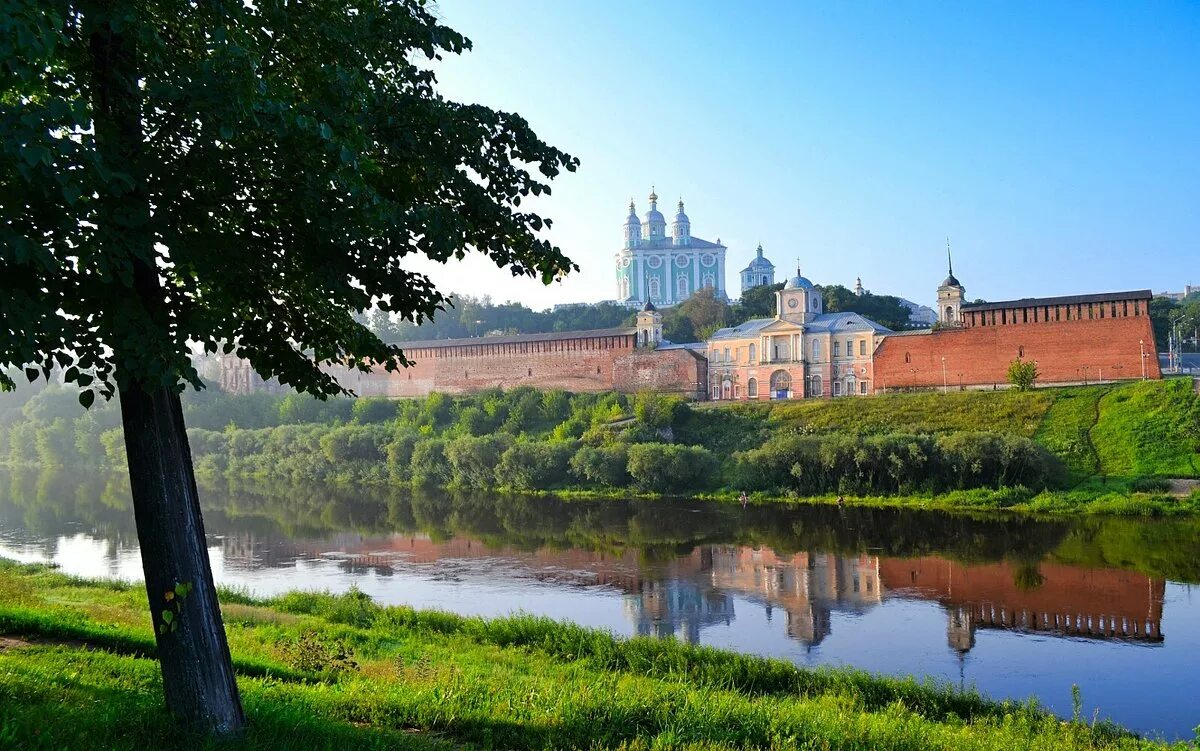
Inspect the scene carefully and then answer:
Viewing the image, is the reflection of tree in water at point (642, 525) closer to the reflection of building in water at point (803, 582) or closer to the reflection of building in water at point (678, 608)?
the reflection of building in water at point (803, 582)

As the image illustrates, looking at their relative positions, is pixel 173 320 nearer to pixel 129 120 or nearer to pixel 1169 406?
pixel 129 120

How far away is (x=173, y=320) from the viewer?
12.7 ft

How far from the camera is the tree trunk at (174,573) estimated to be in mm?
3949

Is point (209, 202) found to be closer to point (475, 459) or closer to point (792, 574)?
point (792, 574)

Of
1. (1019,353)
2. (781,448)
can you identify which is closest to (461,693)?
(781,448)

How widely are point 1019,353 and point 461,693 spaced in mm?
28821

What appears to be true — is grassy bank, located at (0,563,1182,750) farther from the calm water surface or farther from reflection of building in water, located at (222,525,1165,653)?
reflection of building in water, located at (222,525,1165,653)

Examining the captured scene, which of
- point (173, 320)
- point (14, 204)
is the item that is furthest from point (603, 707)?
point (14, 204)

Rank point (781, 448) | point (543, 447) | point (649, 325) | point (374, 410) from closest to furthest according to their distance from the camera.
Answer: point (781, 448)
point (543, 447)
point (374, 410)
point (649, 325)

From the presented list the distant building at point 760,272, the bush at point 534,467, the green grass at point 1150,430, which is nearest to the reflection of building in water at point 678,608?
the bush at point 534,467

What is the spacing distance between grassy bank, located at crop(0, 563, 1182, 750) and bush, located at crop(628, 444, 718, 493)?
14838 millimetres

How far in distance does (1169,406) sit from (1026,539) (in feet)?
35.5

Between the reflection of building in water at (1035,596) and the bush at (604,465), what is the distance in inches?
440

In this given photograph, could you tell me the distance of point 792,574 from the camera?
49.6 ft
